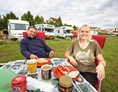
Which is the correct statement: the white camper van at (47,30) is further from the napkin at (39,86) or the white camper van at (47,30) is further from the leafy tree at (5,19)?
the napkin at (39,86)

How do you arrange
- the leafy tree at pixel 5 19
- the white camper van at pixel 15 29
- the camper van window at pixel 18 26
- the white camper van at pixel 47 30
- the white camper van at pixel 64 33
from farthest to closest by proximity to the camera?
the leafy tree at pixel 5 19, the white camper van at pixel 64 33, the white camper van at pixel 47 30, the camper van window at pixel 18 26, the white camper van at pixel 15 29

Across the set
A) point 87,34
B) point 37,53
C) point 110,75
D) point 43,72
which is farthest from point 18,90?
point 110,75

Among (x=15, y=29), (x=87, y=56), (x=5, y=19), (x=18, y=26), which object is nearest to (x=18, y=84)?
(x=87, y=56)

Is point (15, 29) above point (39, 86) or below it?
above

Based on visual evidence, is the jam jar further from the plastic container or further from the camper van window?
the camper van window

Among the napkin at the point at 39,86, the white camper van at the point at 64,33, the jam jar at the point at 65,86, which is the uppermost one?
the white camper van at the point at 64,33

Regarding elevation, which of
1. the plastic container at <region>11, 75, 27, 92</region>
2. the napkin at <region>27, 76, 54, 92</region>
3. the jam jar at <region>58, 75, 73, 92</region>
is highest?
the plastic container at <region>11, 75, 27, 92</region>

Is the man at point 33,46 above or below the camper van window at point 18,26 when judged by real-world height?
below

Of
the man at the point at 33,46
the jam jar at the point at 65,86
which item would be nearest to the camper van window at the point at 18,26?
the man at the point at 33,46

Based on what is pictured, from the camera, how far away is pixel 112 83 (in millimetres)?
2537

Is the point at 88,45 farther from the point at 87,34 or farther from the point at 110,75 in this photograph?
the point at 110,75

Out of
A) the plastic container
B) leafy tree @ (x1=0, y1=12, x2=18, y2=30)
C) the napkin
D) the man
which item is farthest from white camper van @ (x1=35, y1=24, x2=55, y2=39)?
the plastic container

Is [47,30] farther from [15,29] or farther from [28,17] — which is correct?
[28,17]

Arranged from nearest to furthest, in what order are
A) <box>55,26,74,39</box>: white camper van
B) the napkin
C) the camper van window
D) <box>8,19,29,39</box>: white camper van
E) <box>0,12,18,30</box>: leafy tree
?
the napkin
<box>8,19,29,39</box>: white camper van
the camper van window
<box>55,26,74,39</box>: white camper van
<box>0,12,18,30</box>: leafy tree
